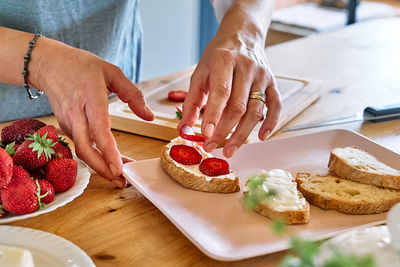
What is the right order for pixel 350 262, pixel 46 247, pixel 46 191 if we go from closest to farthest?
pixel 350 262
pixel 46 247
pixel 46 191

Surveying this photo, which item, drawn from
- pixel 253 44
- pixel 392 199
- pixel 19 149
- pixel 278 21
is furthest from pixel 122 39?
pixel 278 21

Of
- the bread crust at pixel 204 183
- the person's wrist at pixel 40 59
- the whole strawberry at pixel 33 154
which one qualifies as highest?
the person's wrist at pixel 40 59

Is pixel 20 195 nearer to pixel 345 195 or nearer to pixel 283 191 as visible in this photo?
pixel 283 191

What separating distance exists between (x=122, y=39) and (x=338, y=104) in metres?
0.90

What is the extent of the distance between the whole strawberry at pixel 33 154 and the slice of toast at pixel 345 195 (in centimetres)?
57

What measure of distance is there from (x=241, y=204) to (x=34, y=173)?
1.49 ft

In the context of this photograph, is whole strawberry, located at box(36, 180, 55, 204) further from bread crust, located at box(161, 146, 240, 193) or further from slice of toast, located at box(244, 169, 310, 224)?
slice of toast, located at box(244, 169, 310, 224)

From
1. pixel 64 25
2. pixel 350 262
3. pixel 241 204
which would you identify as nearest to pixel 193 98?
pixel 241 204

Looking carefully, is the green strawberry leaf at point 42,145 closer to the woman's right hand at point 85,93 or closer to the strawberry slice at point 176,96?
the woman's right hand at point 85,93

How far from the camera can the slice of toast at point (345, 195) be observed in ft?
3.53

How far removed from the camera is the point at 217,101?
1224 mm

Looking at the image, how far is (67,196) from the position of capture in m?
1.05

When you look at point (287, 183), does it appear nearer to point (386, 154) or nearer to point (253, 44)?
point (386, 154)

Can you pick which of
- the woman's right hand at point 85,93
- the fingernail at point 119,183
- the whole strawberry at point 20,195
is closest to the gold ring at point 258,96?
the woman's right hand at point 85,93
